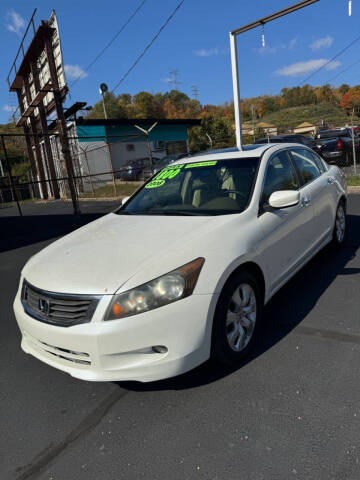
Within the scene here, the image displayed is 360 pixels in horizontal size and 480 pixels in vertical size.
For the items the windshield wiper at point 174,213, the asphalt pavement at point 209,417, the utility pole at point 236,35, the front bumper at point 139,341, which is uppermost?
the utility pole at point 236,35

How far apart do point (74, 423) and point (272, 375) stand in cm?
131

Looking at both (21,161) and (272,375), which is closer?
(272,375)

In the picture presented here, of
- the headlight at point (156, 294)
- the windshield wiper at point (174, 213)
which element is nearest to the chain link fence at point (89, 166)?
the windshield wiper at point (174, 213)

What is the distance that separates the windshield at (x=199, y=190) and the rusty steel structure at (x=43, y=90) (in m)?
5.96

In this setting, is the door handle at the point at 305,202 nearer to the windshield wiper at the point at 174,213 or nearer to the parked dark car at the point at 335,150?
the windshield wiper at the point at 174,213

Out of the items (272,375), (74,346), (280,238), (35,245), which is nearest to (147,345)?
(74,346)

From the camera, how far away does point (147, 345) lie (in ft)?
6.84

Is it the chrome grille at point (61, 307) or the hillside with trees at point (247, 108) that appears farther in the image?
the hillside with trees at point (247, 108)

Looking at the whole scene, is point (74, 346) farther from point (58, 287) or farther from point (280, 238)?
point (280, 238)

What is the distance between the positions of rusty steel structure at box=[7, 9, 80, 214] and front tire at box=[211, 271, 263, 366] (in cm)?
737

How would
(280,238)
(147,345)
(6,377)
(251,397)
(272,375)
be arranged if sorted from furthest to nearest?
1. (280,238)
2. (6,377)
3. (272,375)
4. (251,397)
5. (147,345)

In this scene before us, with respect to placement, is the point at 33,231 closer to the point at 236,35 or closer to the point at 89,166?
the point at 236,35

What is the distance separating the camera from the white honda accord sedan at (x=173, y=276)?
6.82 feet

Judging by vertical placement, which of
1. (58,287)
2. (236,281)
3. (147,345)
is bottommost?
(147,345)
